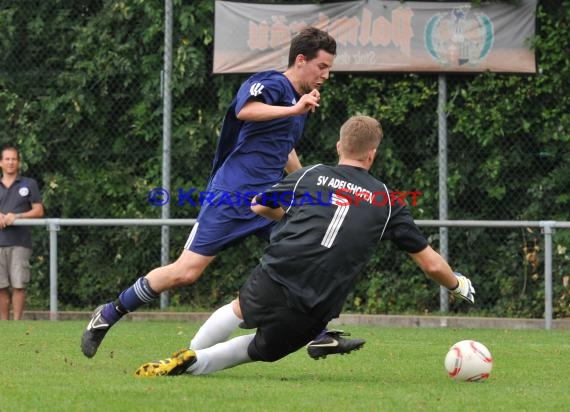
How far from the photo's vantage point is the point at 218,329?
662 cm

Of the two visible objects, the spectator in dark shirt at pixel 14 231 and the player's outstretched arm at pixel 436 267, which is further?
the spectator in dark shirt at pixel 14 231

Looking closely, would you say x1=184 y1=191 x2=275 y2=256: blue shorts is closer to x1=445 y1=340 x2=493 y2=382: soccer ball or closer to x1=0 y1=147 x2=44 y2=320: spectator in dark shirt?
x1=445 y1=340 x2=493 y2=382: soccer ball

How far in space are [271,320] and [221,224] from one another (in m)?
0.97

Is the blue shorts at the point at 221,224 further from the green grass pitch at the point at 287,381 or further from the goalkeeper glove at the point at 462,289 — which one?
the goalkeeper glove at the point at 462,289

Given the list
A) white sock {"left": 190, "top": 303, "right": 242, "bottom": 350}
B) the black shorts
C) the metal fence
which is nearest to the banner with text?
the metal fence

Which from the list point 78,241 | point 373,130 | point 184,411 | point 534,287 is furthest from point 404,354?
point 78,241

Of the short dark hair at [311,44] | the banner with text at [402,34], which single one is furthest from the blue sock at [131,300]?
the banner with text at [402,34]

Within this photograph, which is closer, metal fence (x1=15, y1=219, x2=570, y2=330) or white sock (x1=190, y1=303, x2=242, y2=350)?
white sock (x1=190, y1=303, x2=242, y2=350)

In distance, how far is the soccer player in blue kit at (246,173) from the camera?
676cm

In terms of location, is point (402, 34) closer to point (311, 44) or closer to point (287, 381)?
point (311, 44)

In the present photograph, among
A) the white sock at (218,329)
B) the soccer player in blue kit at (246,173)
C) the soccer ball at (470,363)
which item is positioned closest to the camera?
the soccer ball at (470,363)

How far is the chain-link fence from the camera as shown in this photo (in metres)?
12.5

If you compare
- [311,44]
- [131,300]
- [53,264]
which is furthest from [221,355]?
[53,264]

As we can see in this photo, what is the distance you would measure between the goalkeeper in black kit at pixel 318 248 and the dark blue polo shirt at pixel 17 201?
693 cm
